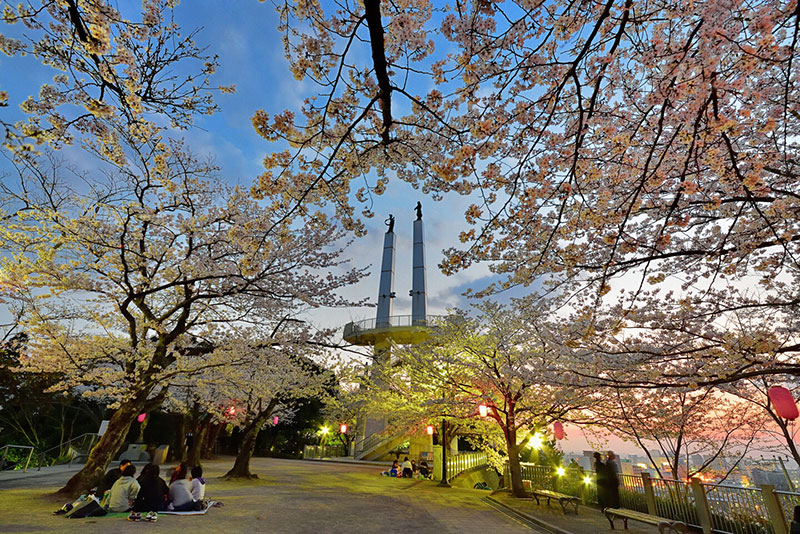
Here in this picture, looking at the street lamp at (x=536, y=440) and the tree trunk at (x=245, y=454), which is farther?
the street lamp at (x=536, y=440)

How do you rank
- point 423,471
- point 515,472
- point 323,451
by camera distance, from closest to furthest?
point 515,472 < point 423,471 < point 323,451

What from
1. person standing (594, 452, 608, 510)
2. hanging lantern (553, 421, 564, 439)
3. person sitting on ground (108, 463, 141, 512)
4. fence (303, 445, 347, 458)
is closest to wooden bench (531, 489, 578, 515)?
person standing (594, 452, 608, 510)

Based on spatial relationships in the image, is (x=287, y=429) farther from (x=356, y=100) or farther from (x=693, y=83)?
(x=693, y=83)

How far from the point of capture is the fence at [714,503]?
22.2ft

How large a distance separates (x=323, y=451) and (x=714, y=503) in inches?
1251

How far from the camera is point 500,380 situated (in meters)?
13.9

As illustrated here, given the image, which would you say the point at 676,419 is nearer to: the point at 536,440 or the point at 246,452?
the point at 536,440

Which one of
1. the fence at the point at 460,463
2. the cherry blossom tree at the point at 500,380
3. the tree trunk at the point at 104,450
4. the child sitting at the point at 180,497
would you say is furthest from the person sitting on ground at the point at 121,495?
the fence at the point at 460,463

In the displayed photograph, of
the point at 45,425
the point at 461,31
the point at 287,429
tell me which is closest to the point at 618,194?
the point at 461,31

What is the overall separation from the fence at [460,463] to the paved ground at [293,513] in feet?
18.1

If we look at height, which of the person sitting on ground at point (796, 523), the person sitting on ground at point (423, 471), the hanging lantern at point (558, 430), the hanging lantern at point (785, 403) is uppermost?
the hanging lantern at point (785, 403)

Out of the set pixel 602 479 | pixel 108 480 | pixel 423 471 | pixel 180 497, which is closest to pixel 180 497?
pixel 180 497

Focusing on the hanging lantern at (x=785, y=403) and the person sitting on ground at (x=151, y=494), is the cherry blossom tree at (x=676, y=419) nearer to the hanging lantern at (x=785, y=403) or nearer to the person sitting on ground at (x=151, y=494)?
the hanging lantern at (x=785, y=403)

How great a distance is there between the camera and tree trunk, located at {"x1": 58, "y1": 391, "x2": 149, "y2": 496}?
355 inches
